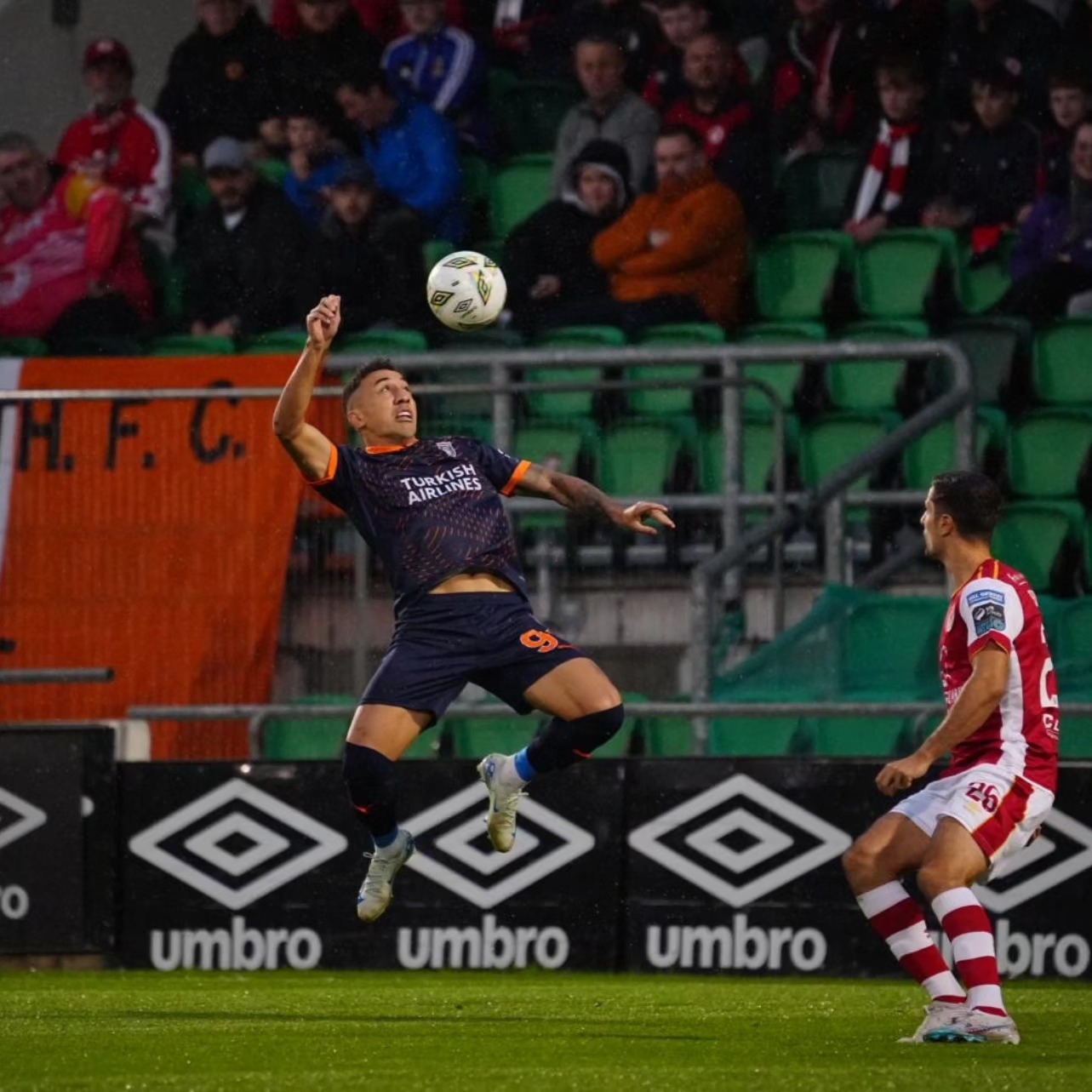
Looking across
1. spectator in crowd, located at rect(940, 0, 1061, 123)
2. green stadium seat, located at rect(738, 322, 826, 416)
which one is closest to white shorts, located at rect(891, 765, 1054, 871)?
green stadium seat, located at rect(738, 322, 826, 416)

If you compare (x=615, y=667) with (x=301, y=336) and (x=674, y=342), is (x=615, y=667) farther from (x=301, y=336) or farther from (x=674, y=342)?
(x=301, y=336)

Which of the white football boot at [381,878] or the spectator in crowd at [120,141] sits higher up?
the spectator in crowd at [120,141]

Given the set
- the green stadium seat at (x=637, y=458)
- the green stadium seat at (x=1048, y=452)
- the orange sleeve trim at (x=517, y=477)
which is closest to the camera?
the orange sleeve trim at (x=517, y=477)

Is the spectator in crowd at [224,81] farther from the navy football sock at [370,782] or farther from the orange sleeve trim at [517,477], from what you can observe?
the navy football sock at [370,782]

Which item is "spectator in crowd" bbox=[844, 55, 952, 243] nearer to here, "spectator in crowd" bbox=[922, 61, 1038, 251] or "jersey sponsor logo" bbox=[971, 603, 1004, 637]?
"spectator in crowd" bbox=[922, 61, 1038, 251]

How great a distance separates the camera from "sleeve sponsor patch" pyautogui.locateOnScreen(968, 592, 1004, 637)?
6.97 metres

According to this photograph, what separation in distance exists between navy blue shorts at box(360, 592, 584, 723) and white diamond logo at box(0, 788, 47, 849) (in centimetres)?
303

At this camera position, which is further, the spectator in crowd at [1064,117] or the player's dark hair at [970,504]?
the spectator in crowd at [1064,117]

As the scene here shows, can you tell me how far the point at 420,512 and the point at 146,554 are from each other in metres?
3.38

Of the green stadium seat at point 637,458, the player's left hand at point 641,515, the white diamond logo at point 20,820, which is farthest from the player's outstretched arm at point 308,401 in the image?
the white diamond logo at point 20,820

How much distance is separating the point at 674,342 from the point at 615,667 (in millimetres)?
2842

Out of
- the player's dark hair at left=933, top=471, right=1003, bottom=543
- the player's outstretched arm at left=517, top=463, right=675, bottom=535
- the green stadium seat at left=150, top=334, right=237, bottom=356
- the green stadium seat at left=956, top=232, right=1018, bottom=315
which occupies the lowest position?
the player's dark hair at left=933, top=471, right=1003, bottom=543

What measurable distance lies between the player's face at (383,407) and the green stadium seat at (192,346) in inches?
215

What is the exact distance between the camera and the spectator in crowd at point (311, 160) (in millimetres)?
15156
